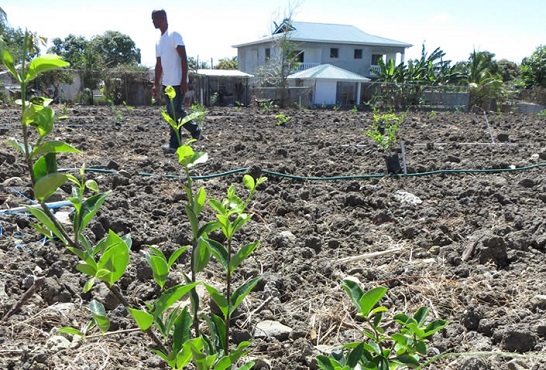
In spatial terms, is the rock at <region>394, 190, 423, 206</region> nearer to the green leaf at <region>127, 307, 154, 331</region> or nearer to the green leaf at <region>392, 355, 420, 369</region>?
the green leaf at <region>392, 355, 420, 369</region>

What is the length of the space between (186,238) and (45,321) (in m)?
1.21

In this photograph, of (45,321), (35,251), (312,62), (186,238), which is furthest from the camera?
(312,62)

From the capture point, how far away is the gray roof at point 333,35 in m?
36.8

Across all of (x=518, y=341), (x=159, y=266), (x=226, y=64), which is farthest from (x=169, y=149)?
(x=226, y=64)

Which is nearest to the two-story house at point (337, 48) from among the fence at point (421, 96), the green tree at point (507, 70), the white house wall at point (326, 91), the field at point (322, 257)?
the white house wall at point (326, 91)

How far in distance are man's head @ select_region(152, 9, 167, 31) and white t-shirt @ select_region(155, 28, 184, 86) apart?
0.10 meters

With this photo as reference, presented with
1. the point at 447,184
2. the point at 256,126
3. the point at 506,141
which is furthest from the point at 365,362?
the point at 256,126

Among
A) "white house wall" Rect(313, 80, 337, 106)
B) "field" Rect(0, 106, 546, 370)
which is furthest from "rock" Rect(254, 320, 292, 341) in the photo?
"white house wall" Rect(313, 80, 337, 106)

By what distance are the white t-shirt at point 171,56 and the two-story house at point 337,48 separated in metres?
30.6

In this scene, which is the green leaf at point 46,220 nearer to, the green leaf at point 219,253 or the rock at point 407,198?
the green leaf at point 219,253

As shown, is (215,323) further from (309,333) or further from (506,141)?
(506,141)

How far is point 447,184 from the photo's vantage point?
4984mm

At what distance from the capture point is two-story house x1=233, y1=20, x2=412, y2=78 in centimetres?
3706

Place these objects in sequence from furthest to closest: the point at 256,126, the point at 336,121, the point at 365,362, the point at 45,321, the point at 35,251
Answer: the point at 336,121, the point at 256,126, the point at 35,251, the point at 45,321, the point at 365,362
